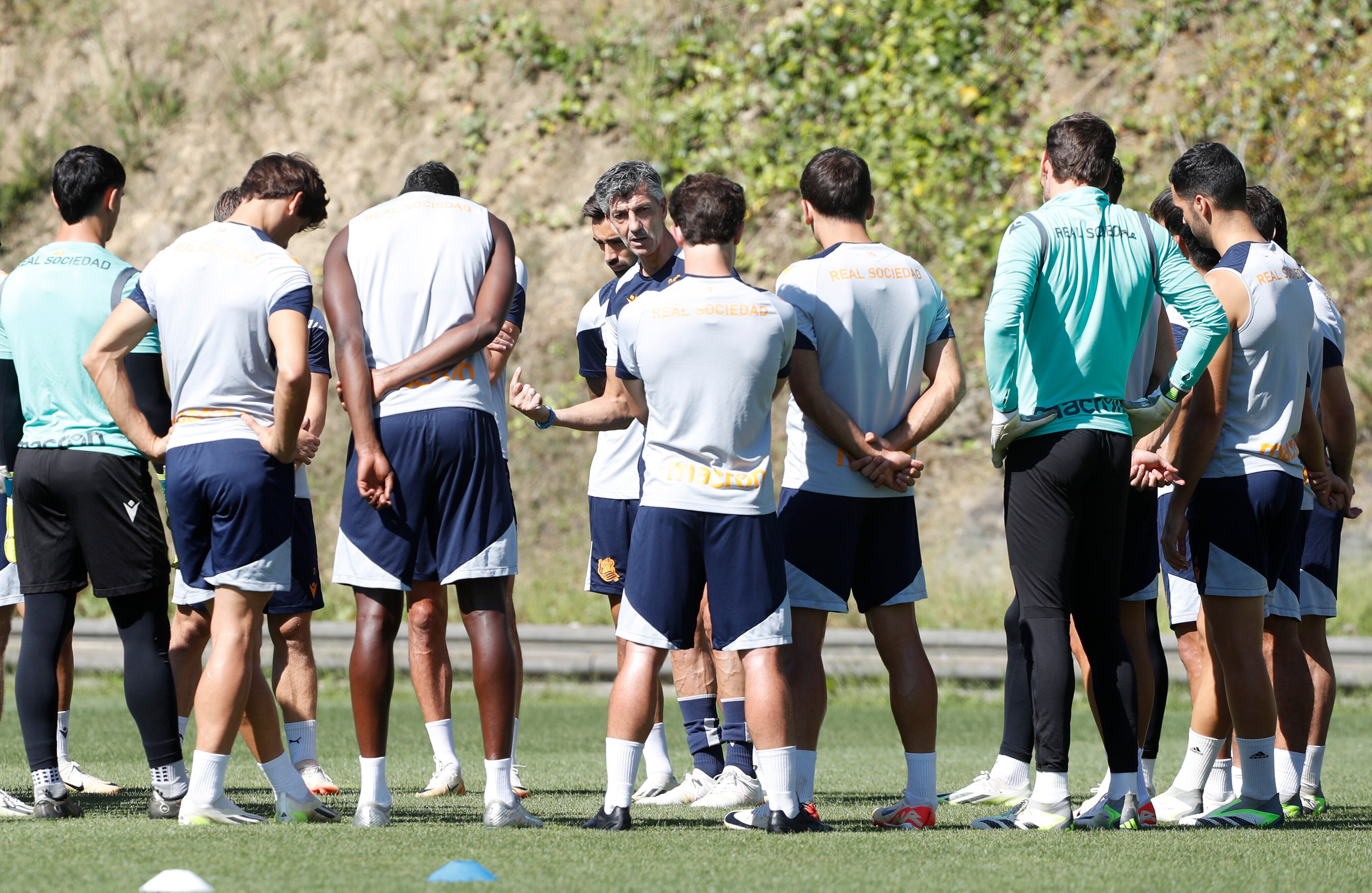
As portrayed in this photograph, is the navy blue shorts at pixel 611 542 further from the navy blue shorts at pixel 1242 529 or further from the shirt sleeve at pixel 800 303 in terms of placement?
the navy blue shorts at pixel 1242 529

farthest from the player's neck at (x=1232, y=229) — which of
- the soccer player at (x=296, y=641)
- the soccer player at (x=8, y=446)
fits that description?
the soccer player at (x=8, y=446)

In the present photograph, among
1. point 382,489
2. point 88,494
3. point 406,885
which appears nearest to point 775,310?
point 382,489

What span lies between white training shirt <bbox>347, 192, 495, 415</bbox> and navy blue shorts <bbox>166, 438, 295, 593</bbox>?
44cm

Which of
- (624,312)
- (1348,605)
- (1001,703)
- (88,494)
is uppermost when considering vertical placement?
(624,312)

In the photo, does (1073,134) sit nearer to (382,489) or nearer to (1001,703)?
(382,489)

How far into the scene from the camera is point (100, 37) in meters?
17.2

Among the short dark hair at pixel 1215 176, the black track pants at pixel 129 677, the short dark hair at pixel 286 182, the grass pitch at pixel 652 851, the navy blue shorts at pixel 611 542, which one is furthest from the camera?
the navy blue shorts at pixel 611 542

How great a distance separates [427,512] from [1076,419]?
2.10 meters

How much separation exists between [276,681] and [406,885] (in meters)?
2.53

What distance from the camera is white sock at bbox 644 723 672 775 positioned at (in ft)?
19.4

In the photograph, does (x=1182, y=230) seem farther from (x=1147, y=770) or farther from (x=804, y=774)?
(x=804, y=774)

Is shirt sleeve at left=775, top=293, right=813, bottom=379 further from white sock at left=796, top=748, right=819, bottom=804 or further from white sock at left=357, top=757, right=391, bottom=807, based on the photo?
white sock at left=357, top=757, right=391, bottom=807

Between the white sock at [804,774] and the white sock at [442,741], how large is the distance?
4.75 ft

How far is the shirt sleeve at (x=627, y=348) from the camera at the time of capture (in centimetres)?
456
